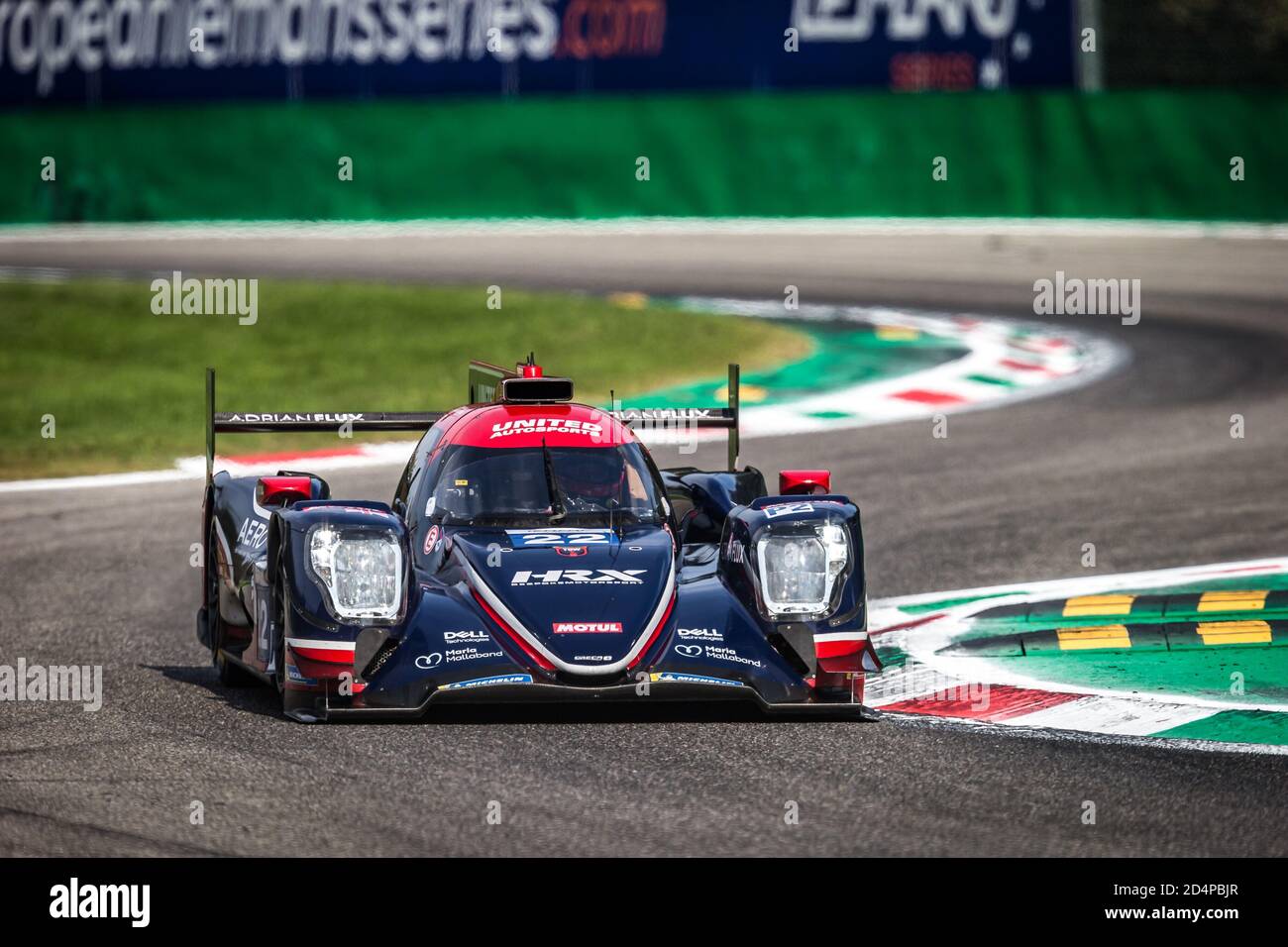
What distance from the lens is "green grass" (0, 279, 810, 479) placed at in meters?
16.9

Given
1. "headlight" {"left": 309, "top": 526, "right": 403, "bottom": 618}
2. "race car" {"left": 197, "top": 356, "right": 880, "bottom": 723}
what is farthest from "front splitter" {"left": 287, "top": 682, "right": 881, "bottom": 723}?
"headlight" {"left": 309, "top": 526, "right": 403, "bottom": 618}

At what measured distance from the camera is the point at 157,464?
15.3 m

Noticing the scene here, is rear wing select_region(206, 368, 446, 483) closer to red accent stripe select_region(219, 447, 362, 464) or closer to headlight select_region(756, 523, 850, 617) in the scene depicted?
headlight select_region(756, 523, 850, 617)

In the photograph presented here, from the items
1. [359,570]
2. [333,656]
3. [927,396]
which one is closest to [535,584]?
[359,570]

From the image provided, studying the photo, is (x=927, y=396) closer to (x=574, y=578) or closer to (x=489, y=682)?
(x=574, y=578)

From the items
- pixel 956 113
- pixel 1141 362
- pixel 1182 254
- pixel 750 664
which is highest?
pixel 956 113

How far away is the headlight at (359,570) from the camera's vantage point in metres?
7.91

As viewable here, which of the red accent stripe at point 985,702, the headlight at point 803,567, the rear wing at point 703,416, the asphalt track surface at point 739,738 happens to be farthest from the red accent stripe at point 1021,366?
the headlight at point 803,567
